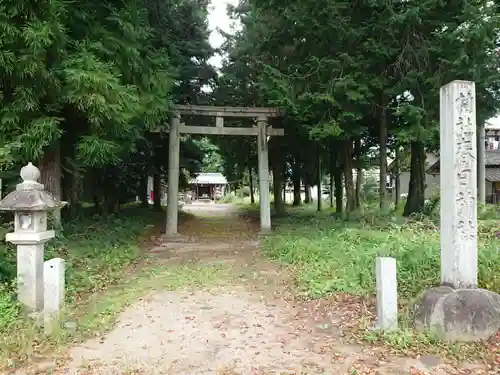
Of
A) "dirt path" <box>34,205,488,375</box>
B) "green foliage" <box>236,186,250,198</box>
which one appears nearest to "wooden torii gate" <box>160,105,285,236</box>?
"dirt path" <box>34,205,488,375</box>

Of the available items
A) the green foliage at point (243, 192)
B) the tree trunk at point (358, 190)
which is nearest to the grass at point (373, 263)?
the tree trunk at point (358, 190)

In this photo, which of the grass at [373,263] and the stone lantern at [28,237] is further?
the stone lantern at [28,237]

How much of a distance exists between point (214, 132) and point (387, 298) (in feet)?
33.2

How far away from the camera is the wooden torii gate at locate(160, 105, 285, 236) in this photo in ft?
44.6

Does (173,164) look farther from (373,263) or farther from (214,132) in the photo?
(373,263)

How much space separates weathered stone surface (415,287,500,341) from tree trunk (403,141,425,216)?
10.2 meters

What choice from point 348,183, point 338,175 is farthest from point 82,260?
point 338,175

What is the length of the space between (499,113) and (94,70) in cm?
1162

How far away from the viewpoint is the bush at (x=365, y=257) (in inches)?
227

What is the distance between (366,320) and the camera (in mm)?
4988

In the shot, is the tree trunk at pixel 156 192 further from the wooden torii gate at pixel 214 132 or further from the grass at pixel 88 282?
the grass at pixel 88 282

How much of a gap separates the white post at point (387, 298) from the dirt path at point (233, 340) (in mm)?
446

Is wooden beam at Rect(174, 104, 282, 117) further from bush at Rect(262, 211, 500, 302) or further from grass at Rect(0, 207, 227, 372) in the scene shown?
bush at Rect(262, 211, 500, 302)

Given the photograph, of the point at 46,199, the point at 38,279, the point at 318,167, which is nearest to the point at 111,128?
the point at 46,199
